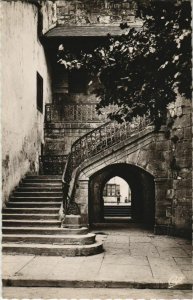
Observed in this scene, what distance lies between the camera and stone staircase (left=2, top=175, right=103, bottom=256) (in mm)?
10078

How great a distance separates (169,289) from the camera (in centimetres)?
730

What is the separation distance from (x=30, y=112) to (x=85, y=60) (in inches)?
341

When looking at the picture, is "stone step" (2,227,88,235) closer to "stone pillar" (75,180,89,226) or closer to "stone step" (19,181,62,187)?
"stone step" (19,181,62,187)

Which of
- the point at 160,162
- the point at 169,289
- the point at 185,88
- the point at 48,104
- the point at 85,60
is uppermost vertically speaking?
the point at 48,104

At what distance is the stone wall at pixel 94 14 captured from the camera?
72.4 ft

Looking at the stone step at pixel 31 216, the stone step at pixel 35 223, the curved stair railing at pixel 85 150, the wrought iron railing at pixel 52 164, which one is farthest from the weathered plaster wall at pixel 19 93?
the curved stair railing at pixel 85 150

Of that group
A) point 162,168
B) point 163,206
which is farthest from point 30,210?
point 162,168

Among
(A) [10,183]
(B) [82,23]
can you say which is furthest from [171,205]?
(B) [82,23]

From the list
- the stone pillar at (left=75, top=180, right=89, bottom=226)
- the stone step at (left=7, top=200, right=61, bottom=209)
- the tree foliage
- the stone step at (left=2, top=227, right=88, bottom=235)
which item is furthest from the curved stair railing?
the tree foliage

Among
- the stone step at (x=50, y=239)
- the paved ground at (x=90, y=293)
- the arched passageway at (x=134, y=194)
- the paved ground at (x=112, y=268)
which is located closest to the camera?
the paved ground at (x=90, y=293)

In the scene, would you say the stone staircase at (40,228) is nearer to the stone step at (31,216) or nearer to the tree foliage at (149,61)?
the stone step at (31,216)

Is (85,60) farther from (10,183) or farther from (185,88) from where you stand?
(10,183)

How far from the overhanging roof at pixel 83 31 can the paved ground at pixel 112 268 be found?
10.8m

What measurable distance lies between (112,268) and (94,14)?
16.8 m
